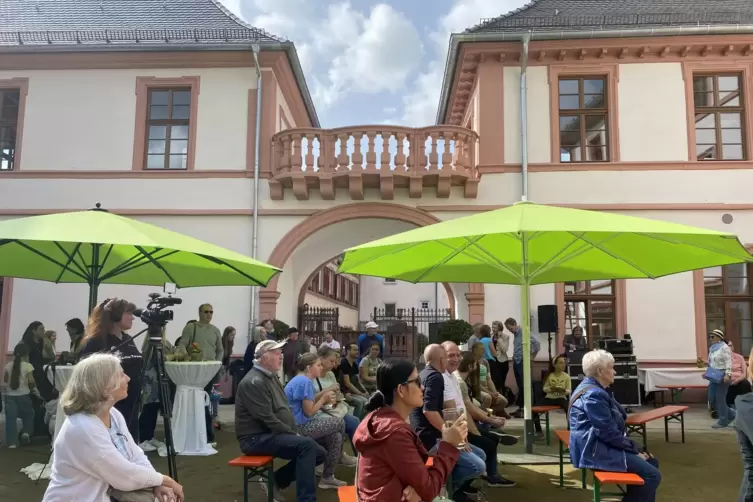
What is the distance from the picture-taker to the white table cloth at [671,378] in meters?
11.5

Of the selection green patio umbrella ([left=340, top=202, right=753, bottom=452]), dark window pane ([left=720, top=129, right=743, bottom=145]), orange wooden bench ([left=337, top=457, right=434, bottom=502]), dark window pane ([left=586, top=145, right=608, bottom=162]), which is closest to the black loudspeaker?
dark window pane ([left=586, top=145, right=608, bottom=162])

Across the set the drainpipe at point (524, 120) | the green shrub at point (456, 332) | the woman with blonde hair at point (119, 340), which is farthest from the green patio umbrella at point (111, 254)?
the drainpipe at point (524, 120)

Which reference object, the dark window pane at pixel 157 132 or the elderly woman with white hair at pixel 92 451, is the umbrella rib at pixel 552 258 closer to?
the elderly woman with white hair at pixel 92 451

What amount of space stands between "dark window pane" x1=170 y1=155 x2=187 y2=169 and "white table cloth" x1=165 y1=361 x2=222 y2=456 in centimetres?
685

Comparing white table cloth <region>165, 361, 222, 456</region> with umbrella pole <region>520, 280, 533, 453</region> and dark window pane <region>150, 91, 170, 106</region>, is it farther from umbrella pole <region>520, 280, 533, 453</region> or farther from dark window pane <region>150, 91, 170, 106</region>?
dark window pane <region>150, 91, 170, 106</region>

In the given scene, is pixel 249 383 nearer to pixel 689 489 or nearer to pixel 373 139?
pixel 689 489

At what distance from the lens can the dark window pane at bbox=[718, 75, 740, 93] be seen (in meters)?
13.2

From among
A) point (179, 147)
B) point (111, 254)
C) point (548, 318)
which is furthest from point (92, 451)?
point (179, 147)

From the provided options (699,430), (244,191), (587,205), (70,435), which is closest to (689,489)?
(699,430)

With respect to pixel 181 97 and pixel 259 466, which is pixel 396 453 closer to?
pixel 259 466

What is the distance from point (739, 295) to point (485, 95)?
21.5 ft

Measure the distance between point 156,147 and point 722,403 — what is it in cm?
1181

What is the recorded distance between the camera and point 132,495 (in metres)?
3.02

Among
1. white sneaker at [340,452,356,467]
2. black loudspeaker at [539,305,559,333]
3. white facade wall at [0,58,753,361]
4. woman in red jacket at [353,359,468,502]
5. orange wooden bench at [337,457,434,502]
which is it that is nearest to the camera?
woman in red jacket at [353,359,468,502]
